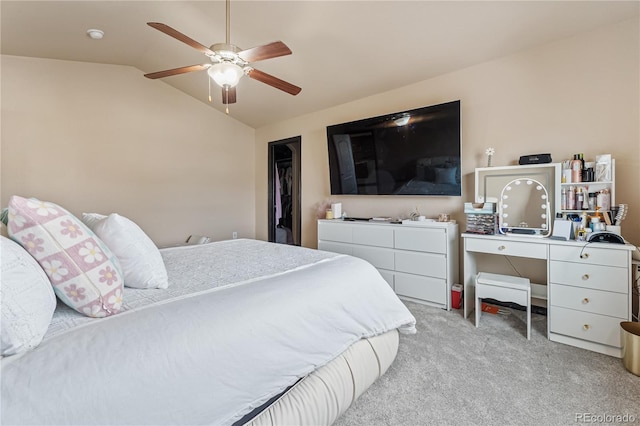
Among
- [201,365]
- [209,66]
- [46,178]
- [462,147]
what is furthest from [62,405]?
[46,178]

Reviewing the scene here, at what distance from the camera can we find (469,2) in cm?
220

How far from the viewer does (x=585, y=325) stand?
2059 mm

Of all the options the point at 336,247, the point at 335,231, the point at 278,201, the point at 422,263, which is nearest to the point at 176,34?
the point at 335,231

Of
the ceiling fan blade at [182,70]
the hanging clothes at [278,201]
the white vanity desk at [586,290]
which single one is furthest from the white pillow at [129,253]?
the hanging clothes at [278,201]

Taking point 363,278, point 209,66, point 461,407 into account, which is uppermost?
point 209,66

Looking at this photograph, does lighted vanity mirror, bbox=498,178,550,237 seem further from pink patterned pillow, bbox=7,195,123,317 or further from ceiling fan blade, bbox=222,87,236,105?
pink patterned pillow, bbox=7,195,123,317

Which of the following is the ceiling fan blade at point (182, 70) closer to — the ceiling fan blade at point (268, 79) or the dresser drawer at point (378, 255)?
the ceiling fan blade at point (268, 79)

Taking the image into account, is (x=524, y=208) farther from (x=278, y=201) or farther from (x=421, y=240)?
(x=278, y=201)

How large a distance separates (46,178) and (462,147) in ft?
15.7

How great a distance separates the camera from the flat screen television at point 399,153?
3.01m

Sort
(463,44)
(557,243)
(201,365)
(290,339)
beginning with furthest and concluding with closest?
(463,44)
(557,243)
(290,339)
(201,365)

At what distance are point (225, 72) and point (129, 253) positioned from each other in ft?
4.62

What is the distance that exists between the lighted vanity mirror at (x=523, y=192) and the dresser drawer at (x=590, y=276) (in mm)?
452

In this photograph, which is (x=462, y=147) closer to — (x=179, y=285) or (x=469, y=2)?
(x=469, y=2)
